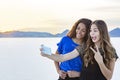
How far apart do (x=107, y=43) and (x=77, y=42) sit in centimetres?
40

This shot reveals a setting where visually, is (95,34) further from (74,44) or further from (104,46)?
(74,44)

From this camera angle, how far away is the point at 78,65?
3287 mm

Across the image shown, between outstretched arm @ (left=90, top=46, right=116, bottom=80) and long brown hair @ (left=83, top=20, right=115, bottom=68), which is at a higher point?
long brown hair @ (left=83, top=20, right=115, bottom=68)

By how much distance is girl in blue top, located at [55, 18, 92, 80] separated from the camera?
3.30 metres

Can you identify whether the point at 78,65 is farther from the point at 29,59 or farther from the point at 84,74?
the point at 29,59

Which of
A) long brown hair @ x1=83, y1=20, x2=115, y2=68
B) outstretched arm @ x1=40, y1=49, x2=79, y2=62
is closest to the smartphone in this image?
outstretched arm @ x1=40, y1=49, x2=79, y2=62

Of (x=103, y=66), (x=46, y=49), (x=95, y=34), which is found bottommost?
(x=103, y=66)

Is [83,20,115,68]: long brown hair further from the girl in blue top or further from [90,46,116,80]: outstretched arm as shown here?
the girl in blue top

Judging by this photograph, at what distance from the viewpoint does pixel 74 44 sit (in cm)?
334

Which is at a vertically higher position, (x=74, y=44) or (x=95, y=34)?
(x=95, y=34)

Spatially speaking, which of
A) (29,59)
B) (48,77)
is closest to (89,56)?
(48,77)

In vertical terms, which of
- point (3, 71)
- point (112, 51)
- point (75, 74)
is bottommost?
point (3, 71)

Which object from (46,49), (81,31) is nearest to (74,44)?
(81,31)

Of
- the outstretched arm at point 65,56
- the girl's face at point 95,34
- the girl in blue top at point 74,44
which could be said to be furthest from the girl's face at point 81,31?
the girl's face at point 95,34
